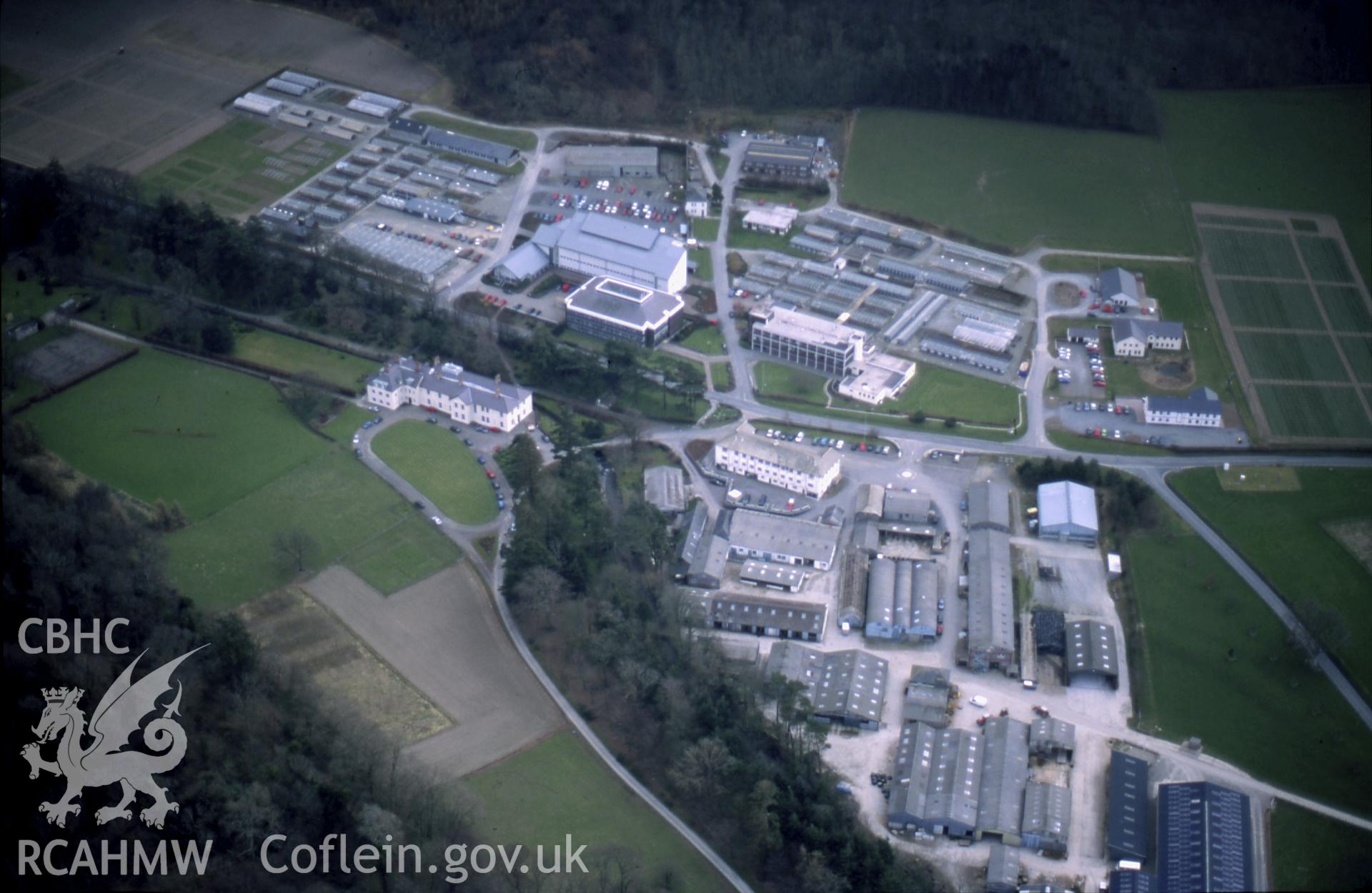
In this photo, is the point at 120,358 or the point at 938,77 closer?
the point at 120,358

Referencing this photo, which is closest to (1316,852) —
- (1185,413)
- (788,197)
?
(1185,413)

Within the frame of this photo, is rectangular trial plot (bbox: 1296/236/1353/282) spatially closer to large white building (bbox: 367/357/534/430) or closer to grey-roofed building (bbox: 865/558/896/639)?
grey-roofed building (bbox: 865/558/896/639)

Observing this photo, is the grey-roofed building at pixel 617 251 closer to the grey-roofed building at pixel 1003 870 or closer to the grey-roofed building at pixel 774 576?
the grey-roofed building at pixel 774 576

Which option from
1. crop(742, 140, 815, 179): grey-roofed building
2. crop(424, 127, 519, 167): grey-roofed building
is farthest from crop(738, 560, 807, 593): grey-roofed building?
crop(424, 127, 519, 167): grey-roofed building

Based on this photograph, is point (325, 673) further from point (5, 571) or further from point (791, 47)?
point (791, 47)

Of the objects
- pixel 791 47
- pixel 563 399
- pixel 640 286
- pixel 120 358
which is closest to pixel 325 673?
pixel 563 399

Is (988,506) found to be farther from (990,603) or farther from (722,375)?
(722,375)
